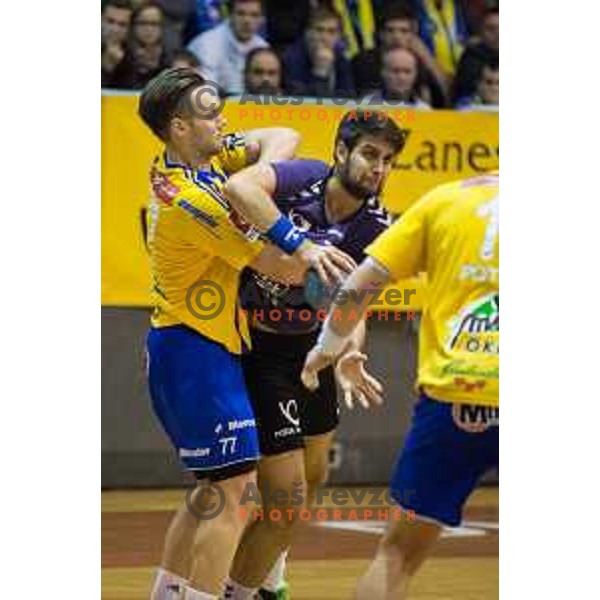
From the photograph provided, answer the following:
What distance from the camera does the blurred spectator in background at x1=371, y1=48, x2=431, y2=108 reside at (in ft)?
38.0

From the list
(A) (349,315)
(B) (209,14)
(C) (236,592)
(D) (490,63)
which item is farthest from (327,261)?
(D) (490,63)

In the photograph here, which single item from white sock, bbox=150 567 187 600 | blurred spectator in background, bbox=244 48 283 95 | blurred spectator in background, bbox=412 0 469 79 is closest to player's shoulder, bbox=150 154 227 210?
white sock, bbox=150 567 187 600

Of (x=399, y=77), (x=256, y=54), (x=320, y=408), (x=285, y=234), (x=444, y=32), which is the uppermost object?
(x=444, y=32)

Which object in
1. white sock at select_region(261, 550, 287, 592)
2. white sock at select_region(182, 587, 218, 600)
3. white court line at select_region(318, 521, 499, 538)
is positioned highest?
white sock at select_region(182, 587, 218, 600)

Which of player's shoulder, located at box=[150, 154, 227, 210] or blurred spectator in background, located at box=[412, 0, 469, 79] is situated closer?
player's shoulder, located at box=[150, 154, 227, 210]

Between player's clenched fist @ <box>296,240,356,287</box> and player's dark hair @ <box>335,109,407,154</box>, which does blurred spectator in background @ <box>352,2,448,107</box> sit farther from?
player's clenched fist @ <box>296,240,356,287</box>

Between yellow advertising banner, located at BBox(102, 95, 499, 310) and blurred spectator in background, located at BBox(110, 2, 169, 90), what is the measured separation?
123 millimetres

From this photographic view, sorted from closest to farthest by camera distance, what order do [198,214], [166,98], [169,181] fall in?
1. [198,214]
2. [169,181]
3. [166,98]

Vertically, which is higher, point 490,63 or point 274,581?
point 490,63

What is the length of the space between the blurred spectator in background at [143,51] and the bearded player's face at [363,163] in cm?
339

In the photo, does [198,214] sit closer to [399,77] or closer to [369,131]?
[369,131]

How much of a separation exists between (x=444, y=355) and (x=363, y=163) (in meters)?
2.04

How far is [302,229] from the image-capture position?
8.00 meters

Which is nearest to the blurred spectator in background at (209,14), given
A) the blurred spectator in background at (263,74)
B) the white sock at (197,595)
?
the blurred spectator in background at (263,74)
